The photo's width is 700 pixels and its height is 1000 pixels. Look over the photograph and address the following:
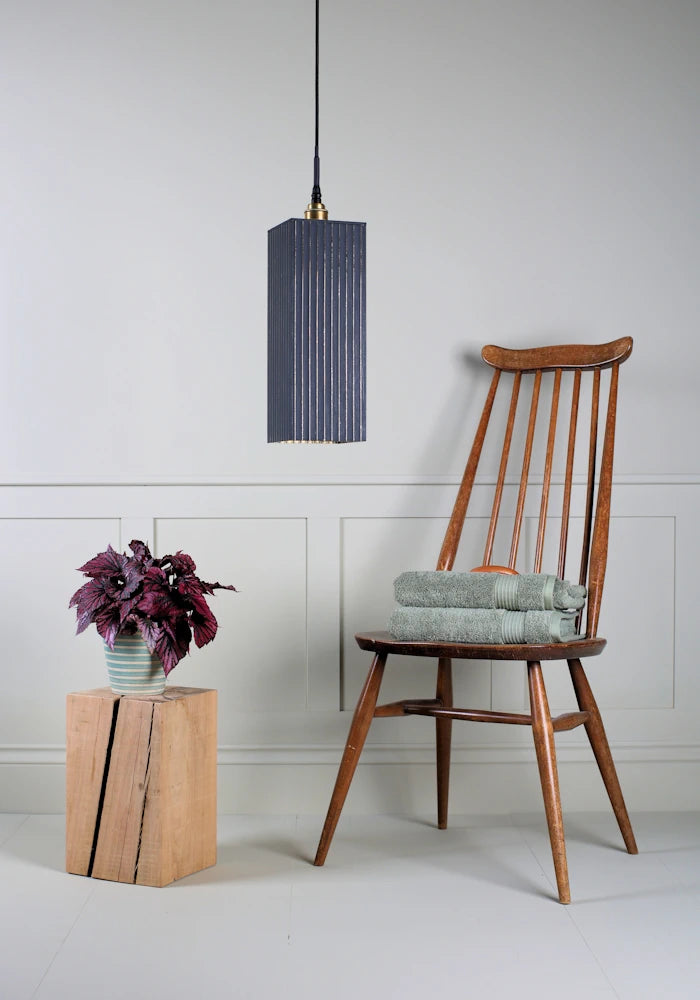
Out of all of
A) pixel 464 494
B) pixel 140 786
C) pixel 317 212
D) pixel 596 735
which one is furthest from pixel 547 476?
pixel 140 786

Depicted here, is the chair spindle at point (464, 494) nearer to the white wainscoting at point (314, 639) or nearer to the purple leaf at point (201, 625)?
the white wainscoting at point (314, 639)

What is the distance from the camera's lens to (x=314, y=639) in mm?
2271

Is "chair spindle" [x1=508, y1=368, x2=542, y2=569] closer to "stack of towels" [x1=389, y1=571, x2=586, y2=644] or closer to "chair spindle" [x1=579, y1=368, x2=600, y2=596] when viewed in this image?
"chair spindle" [x1=579, y1=368, x2=600, y2=596]

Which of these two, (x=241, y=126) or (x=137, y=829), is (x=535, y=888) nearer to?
(x=137, y=829)

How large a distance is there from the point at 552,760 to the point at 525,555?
67 centimetres

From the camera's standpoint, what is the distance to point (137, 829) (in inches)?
69.0

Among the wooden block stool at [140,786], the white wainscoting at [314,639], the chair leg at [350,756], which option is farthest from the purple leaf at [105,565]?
the chair leg at [350,756]

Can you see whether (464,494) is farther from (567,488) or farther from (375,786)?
(375,786)

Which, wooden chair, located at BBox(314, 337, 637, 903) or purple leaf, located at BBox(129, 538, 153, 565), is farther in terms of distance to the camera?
purple leaf, located at BBox(129, 538, 153, 565)

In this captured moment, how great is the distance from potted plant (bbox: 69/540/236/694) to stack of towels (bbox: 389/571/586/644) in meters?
0.40

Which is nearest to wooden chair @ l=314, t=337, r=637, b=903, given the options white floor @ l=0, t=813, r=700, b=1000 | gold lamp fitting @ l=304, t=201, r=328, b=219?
white floor @ l=0, t=813, r=700, b=1000

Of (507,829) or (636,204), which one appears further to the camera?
(636,204)

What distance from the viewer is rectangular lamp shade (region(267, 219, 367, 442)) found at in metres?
1.34

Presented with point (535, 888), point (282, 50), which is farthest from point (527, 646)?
point (282, 50)
